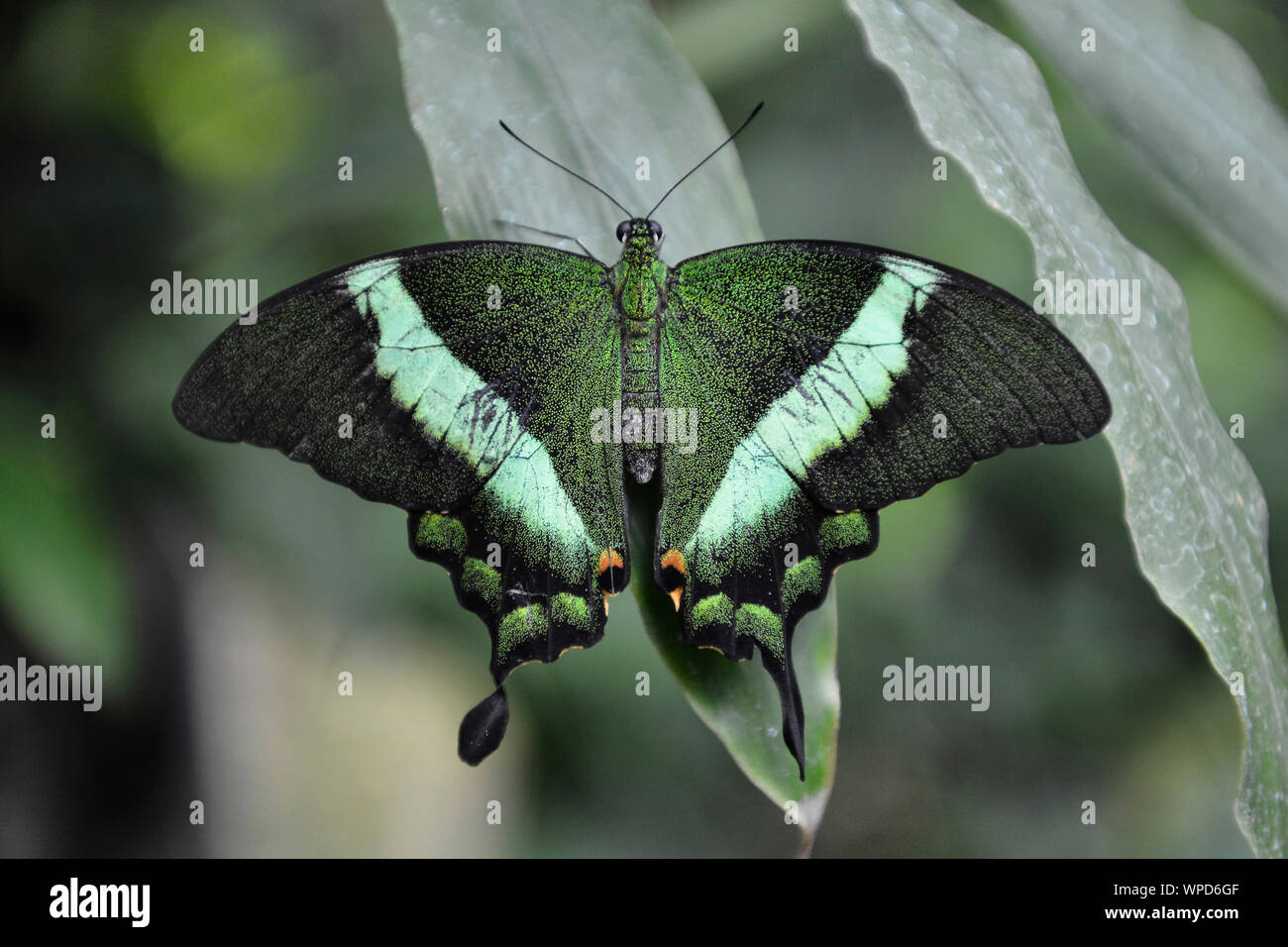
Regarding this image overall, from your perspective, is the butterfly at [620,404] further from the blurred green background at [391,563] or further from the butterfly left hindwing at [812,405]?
the blurred green background at [391,563]

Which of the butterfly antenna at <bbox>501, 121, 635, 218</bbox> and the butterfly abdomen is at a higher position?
the butterfly antenna at <bbox>501, 121, 635, 218</bbox>

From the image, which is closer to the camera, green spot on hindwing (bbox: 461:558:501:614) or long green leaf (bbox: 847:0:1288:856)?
long green leaf (bbox: 847:0:1288:856)

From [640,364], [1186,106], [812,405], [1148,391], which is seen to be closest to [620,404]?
[640,364]

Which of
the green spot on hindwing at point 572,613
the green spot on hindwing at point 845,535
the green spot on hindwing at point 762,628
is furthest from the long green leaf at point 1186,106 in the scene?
the green spot on hindwing at point 572,613

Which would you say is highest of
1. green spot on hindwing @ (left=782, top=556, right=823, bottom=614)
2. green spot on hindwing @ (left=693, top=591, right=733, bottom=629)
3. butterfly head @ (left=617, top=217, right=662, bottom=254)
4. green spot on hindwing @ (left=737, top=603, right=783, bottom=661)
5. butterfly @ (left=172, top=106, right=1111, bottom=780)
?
butterfly head @ (left=617, top=217, right=662, bottom=254)

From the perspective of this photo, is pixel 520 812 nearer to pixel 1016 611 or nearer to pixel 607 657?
pixel 607 657

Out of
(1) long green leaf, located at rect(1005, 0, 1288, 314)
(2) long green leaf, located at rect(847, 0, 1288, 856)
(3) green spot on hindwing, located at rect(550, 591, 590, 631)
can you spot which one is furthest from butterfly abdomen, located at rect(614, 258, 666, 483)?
(1) long green leaf, located at rect(1005, 0, 1288, 314)

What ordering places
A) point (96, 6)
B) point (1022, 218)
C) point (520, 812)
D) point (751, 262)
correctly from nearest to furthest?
Result: point (1022, 218), point (751, 262), point (96, 6), point (520, 812)

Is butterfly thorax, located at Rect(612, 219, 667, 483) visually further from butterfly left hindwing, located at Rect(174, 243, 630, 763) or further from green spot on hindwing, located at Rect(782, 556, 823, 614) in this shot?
green spot on hindwing, located at Rect(782, 556, 823, 614)
